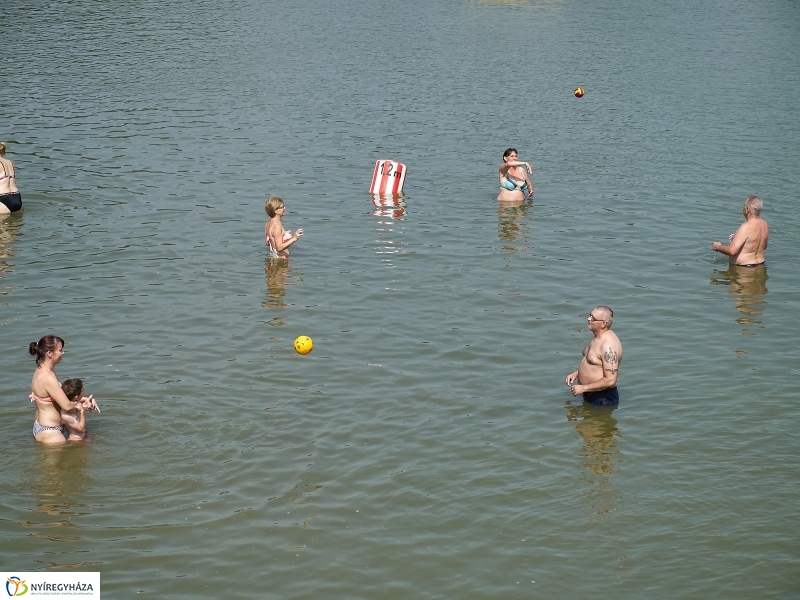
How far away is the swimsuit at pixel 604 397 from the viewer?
1284 cm

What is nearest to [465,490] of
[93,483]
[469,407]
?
[469,407]

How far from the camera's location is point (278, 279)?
57.5ft

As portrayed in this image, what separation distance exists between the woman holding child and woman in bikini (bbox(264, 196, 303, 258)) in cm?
651

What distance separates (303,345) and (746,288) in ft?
25.1

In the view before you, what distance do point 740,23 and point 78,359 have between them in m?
40.9

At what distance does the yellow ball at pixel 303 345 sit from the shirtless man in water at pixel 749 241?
24.6 ft

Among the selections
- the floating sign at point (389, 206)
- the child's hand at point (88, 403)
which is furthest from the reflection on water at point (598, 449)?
the floating sign at point (389, 206)

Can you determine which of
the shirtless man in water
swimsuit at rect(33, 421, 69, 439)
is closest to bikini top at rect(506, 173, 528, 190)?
the shirtless man in water

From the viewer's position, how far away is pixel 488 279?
17641 millimetres

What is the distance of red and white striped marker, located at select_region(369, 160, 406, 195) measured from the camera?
2225 centimetres

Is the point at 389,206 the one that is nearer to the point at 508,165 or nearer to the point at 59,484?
the point at 508,165

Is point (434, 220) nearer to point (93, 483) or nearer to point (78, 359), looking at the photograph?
point (78, 359)

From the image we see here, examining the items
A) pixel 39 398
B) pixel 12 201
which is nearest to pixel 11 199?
pixel 12 201

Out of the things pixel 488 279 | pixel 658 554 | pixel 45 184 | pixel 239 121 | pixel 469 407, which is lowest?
pixel 658 554
